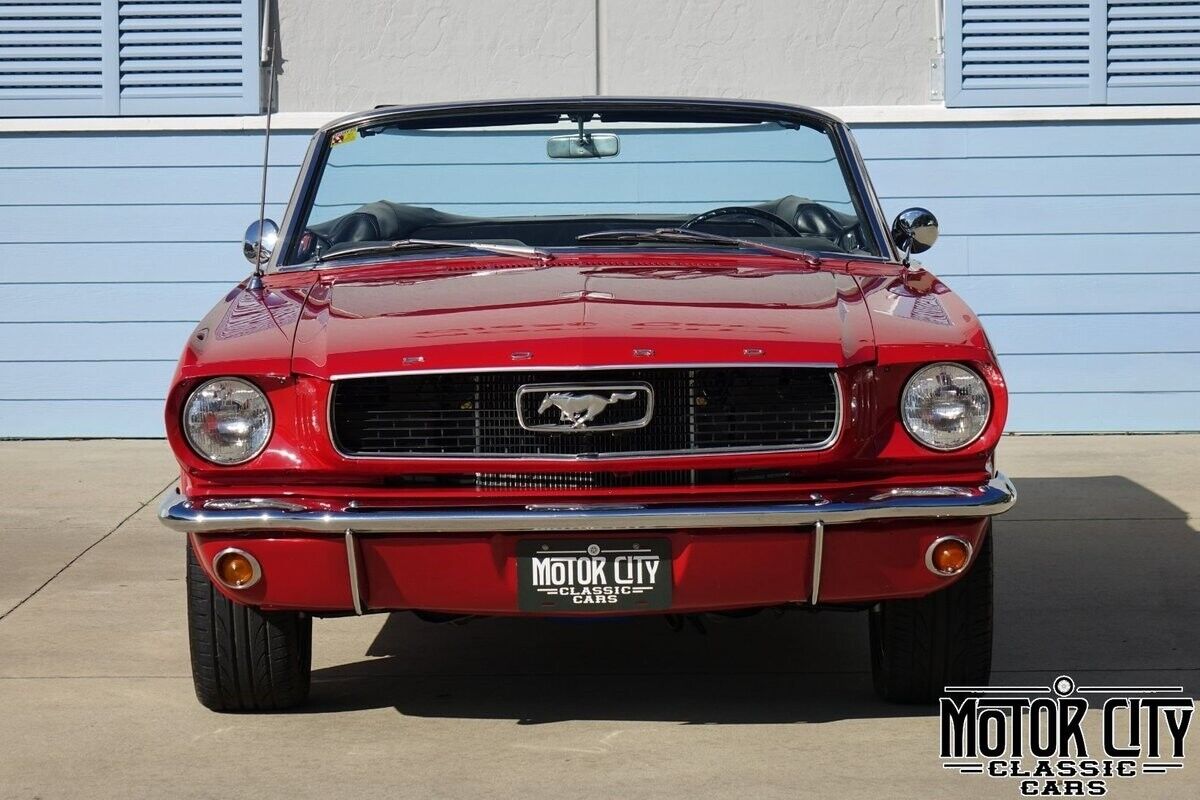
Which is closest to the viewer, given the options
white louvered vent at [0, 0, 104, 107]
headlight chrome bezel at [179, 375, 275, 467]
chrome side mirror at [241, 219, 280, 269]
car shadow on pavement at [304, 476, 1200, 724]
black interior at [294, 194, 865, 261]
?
headlight chrome bezel at [179, 375, 275, 467]

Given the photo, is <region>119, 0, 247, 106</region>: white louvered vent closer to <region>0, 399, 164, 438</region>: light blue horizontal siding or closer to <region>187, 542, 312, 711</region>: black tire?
<region>0, 399, 164, 438</region>: light blue horizontal siding

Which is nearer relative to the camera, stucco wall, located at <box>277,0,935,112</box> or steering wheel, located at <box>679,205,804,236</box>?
steering wheel, located at <box>679,205,804,236</box>

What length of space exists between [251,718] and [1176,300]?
6.62 meters

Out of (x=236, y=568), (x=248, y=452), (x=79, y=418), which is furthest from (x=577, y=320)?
(x=79, y=418)

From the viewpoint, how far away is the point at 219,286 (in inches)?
375

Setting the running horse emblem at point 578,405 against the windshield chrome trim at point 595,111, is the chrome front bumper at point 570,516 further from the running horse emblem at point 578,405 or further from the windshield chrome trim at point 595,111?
the windshield chrome trim at point 595,111

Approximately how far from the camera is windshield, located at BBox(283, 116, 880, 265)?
4.98m

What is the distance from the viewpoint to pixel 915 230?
5.05 metres

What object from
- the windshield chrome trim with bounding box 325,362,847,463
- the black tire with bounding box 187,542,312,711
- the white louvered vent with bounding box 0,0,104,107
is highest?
the white louvered vent with bounding box 0,0,104,107

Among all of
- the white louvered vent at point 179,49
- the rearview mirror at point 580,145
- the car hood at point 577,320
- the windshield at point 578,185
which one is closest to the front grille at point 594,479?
the car hood at point 577,320

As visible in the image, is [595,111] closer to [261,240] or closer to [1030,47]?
[261,240]

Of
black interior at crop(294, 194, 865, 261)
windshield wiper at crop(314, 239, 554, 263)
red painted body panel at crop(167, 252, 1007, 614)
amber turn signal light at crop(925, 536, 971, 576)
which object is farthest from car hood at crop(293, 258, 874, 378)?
black interior at crop(294, 194, 865, 261)

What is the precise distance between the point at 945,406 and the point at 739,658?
4.14ft

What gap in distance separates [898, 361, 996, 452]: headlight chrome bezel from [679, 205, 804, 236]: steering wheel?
128cm
